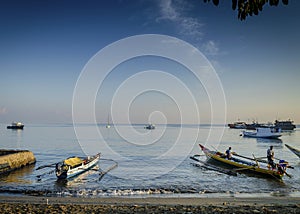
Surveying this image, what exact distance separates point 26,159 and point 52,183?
36.1ft

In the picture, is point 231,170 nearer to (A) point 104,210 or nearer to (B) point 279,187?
(B) point 279,187

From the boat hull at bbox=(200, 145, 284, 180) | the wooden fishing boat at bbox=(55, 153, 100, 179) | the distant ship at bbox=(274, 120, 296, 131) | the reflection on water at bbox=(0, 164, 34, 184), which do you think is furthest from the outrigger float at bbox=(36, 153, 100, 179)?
the distant ship at bbox=(274, 120, 296, 131)

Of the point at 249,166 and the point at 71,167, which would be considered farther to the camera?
the point at 249,166

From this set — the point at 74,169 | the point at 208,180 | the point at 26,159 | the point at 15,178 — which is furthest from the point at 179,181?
the point at 26,159

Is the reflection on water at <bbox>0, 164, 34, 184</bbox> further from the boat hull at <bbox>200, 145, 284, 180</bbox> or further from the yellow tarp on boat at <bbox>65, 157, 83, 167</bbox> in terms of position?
the boat hull at <bbox>200, 145, 284, 180</bbox>

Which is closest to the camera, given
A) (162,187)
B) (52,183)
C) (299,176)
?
(162,187)

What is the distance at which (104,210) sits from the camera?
10.3 m

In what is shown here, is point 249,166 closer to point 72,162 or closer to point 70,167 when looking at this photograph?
point 70,167

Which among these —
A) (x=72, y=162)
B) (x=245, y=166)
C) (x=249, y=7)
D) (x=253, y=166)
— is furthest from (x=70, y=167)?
(x=249, y=7)

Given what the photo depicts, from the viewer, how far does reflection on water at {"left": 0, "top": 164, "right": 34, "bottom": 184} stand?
2036cm

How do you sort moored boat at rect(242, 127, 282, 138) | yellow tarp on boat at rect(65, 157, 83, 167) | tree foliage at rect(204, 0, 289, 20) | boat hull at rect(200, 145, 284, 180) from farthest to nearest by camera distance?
moored boat at rect(242, 127, 282, 138), yellow tarp on boat at rect(65, 157, 83, 167), boat hull at rect(200, 145, 284, 180), tree foliage at rect(204, 0, 289, 20)

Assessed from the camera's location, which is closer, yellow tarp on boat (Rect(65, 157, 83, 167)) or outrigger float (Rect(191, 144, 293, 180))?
outrigger float (Rect(191, 144, 293, 180))

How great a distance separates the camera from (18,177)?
2211 centimetres

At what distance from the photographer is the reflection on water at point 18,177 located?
66.8ft
